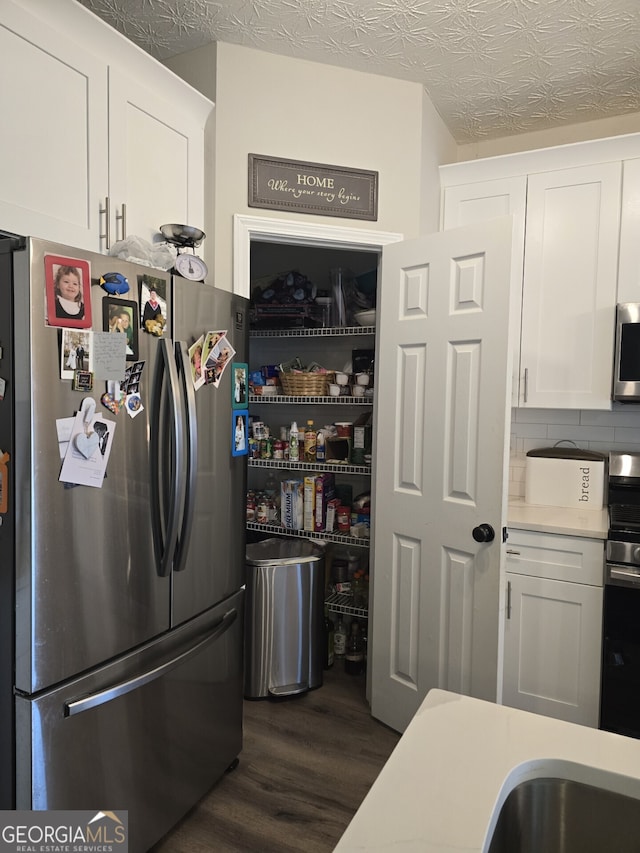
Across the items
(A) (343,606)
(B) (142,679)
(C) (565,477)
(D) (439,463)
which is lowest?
(A) (343,606)

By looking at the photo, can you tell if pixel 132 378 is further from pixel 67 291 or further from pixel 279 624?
pixel 279 624

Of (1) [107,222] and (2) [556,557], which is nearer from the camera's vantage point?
(1) [107,222]

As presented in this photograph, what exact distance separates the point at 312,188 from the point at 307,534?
1.70 m

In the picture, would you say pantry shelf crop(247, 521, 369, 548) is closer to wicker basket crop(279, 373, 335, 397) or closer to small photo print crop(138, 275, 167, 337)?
wicker basket crop(279, 373, 335, 397)

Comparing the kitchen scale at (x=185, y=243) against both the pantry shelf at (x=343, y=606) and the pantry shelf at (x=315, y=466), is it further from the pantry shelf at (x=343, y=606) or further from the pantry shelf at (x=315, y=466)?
the pantry shelf at (x=343, y=606)

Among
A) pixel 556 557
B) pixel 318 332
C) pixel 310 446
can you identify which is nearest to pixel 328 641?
pixel 310 446

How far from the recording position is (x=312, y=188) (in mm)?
2361

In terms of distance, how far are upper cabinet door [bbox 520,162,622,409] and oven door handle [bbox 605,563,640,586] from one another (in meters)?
0.71

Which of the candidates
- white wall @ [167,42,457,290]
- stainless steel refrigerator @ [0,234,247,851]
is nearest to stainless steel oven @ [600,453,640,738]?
stainless steel refrigerator @ [0,234,247,851]

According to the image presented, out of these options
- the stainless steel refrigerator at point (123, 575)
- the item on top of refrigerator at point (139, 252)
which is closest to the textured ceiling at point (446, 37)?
the item on top of refrigerator at point (139, 252)

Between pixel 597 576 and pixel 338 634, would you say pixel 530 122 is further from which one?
pixel 338 634

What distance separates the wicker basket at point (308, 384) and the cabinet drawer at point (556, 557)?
3.81 ft

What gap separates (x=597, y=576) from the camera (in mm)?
2277

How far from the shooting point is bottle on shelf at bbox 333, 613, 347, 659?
3.07 meters
